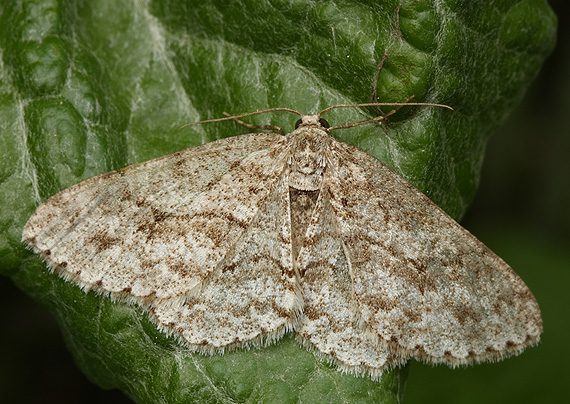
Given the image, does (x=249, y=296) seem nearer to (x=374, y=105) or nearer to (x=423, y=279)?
(x=423, y=279)

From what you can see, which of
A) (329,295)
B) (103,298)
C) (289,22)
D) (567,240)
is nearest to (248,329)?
(329,295)

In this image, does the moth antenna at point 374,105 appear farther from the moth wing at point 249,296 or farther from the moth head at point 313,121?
the moth wing at point 249,296

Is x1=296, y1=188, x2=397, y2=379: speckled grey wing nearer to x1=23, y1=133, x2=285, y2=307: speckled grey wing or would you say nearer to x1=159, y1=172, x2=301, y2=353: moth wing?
x1=159, y1=172, x2=301, y2=353: moth wing

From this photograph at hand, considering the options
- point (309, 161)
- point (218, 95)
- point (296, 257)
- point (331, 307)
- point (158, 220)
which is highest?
point (218, 95)

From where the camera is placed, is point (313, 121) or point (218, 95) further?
point (218, 95)

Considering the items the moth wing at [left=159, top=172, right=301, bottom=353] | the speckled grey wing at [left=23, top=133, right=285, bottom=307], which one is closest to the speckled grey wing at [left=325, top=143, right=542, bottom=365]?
the moth wing at [left=159, top=172, right=301, bottom=353]

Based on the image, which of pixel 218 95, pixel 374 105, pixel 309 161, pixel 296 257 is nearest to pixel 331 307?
pixel 296 257

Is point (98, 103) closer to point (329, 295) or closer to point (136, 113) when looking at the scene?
point (136, 113)
